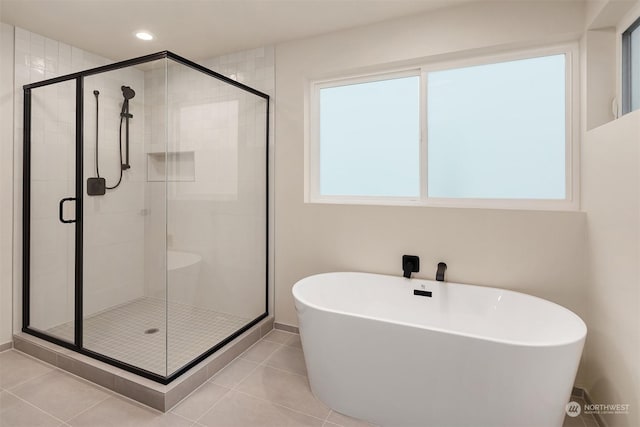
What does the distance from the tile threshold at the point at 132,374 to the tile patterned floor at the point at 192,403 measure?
1.5 inches

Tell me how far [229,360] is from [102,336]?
861 millimetres

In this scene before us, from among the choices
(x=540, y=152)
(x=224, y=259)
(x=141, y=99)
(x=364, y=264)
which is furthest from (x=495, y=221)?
(x=141, y=99)

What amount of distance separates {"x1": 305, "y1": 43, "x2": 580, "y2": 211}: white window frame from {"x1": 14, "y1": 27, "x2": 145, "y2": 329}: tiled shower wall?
4.41ft

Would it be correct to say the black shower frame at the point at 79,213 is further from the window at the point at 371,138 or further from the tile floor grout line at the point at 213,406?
the window at the point at 371,138

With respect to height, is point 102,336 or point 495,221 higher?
point 495,221

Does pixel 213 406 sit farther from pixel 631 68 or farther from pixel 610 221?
pixel 631 68

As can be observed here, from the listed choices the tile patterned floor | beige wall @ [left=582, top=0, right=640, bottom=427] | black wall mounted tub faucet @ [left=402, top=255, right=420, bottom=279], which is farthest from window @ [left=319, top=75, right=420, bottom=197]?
the tile patterned floor

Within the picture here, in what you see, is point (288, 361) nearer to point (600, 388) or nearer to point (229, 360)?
point (229, 360)

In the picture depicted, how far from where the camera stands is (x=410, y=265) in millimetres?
2322

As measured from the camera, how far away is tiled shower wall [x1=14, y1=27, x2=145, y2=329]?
2066 millimetres

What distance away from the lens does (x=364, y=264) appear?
8.27ft

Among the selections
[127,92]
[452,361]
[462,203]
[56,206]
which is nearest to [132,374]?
[56,206]

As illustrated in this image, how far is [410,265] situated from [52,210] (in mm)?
2664

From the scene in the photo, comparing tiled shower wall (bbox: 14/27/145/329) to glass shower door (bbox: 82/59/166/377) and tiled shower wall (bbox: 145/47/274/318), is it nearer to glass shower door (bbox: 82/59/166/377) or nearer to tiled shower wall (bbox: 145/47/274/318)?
glass shower door (bbox: 82/59/166/377)
